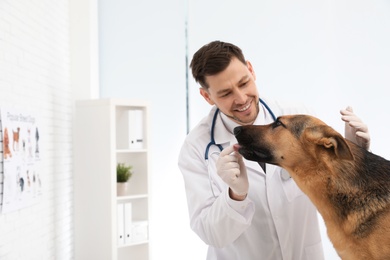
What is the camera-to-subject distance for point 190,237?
15.3 ft

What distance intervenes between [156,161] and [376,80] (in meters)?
2.16

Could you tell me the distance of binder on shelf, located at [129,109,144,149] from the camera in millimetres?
4062

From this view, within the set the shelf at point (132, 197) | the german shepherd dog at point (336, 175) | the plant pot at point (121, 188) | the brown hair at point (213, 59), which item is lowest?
the shelf at point (132, 197)

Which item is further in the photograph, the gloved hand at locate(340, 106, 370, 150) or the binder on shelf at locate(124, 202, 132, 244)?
the binder on shelf at locate(124, 202, 132, 244)

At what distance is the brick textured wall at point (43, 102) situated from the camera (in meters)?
3.04

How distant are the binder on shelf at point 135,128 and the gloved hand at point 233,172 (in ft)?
7.84

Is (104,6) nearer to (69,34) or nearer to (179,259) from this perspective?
(69,34)

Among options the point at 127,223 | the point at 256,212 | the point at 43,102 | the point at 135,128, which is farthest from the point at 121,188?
the point at 256,212

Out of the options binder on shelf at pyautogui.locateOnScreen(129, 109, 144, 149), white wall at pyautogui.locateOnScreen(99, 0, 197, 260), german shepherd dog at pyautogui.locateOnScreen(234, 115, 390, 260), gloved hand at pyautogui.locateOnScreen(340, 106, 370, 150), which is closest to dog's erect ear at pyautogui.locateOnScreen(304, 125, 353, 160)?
→ german shepherd dog at pyautogui.locateOnScreen(234, 115, 390, 260)

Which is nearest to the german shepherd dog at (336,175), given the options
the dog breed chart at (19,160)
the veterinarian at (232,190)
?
the veterinarian at (232,190)

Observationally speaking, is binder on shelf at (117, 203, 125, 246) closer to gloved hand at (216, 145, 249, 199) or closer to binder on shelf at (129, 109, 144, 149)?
binder on shelf at (129, 109, 144, 149)

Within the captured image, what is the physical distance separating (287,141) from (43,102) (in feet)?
8.06

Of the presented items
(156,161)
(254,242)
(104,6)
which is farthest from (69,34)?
(254,242)

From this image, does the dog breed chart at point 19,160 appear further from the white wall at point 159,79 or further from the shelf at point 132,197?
the white wall at point 159,79
